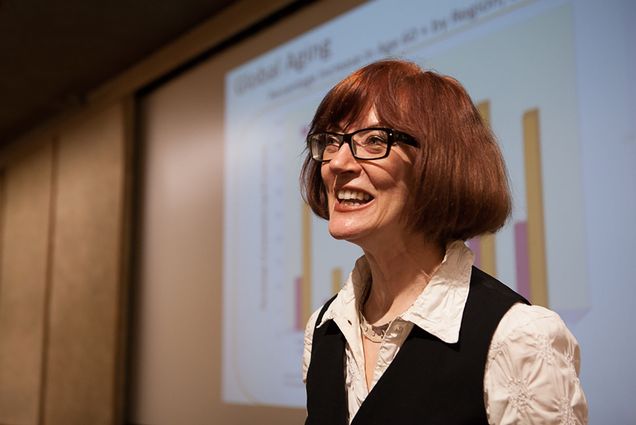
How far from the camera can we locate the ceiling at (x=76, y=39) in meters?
4.09

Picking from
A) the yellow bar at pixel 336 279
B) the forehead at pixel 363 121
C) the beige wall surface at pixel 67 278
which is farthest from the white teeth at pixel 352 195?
the beige wall surface at pixel 67 278

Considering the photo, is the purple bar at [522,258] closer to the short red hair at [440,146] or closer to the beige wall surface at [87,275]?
the short red hair at [440,146]

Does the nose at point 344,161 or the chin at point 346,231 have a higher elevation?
the nose at point 344,161

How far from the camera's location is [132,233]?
15.7 ft

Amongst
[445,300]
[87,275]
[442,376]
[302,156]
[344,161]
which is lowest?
[442,376]

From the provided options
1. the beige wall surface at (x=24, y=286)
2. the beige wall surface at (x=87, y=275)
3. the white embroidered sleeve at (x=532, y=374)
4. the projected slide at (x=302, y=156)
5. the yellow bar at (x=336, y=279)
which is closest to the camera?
the white embroidered sleeve at (x=532, y=374)

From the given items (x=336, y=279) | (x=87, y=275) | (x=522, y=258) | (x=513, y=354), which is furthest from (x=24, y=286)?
(x=513, y=354)

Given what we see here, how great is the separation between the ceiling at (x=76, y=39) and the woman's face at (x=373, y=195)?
123 inches

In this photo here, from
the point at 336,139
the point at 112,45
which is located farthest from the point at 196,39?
the point at 336,139

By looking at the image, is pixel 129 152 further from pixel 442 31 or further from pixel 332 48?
pixel 442 31

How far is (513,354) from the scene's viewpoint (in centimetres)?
97

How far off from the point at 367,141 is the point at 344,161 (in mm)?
48

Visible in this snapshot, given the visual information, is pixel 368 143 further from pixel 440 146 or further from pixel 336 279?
pixel 336 279

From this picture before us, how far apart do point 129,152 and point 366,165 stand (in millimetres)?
3929
